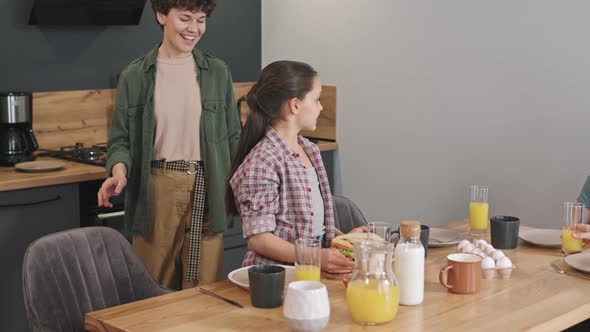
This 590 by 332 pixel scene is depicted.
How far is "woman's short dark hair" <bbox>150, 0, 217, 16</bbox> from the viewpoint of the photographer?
296 centimetres

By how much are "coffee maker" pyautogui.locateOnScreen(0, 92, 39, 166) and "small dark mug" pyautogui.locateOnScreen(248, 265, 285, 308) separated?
190 cm

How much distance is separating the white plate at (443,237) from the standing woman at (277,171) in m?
0.36

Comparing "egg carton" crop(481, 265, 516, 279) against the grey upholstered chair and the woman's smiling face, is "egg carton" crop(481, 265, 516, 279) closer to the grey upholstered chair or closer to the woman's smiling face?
the grey upholstered chair

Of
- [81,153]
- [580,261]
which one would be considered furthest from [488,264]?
[81,153]

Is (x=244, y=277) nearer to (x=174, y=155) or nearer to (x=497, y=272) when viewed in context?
(x=497, y=272)

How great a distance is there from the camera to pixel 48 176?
337cm

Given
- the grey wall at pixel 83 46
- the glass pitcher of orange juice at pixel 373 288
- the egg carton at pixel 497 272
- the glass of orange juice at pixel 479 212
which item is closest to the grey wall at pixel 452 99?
the grey wall at pixel 83 46

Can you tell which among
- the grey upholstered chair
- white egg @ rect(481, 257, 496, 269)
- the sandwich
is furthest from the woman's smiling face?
white egg @ rect(481, 257, 496, 269)

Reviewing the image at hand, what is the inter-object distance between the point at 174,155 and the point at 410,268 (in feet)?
4.26

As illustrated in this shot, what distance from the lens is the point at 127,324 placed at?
1.92 meters

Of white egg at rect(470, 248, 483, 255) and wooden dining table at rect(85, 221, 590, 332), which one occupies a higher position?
white egg at rect(470, 248, 483, 255)

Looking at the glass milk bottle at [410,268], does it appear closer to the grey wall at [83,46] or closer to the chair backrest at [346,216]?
the chair backrest at [346,216]

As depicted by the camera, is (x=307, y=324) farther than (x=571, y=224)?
No

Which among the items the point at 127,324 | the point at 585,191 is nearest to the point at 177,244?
the point at 127,324
